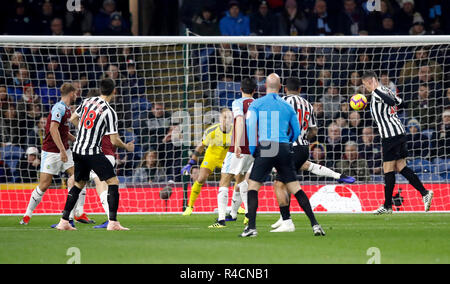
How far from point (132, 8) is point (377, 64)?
6575 millimetres

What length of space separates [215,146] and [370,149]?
15.1 feet

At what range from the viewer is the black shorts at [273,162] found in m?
9.43

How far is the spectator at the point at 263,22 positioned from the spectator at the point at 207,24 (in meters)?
0.90

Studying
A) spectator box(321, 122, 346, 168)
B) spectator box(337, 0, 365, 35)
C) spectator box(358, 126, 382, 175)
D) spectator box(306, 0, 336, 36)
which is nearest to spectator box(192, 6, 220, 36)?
spectator box(306, 0, 336, 36)

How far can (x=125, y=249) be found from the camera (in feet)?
26.1

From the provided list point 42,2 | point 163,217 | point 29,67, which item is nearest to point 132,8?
point 42,2

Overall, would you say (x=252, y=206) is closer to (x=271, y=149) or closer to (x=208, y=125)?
(x=271, y=149)

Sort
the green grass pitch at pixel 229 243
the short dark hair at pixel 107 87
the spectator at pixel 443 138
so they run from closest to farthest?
the green grass pitch at pixel 229 243
the short dark hair at pixel 107 87
the spectator at pixel 443 138

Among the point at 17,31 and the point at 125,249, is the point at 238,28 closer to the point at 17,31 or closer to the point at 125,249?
the point at 17,31

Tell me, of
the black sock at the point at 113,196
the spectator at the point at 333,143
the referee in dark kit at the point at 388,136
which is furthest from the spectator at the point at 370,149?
the black sock at the point at 113,196

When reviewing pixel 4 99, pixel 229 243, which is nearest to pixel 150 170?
pixel 4 99

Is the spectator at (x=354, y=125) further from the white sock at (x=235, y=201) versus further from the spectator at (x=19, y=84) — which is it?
the spectator at (x=19, y=84)

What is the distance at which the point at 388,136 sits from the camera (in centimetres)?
1338

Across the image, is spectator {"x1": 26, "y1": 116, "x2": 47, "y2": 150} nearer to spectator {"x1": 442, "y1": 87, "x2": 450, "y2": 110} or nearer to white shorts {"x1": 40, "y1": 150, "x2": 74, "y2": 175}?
white shorts {"x1": 40, "y1": 150, "x2": 74, "y2": 175}
